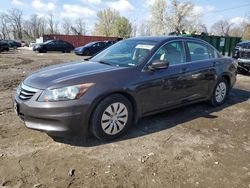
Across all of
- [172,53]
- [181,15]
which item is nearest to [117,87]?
[172,53]

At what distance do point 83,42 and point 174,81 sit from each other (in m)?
40.0

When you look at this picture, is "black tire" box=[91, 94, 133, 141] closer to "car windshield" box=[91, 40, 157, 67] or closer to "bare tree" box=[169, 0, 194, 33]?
"car windshield" box=[91, 40, 157, 67]

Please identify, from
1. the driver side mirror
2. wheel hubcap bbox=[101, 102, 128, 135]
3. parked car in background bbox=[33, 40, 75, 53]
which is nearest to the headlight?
wheel hubcap bbox=[101, 102, 128, 135]

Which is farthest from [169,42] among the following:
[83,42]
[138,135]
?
[83,42]

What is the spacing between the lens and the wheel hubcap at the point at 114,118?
4238mm

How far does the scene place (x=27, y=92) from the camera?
412cm

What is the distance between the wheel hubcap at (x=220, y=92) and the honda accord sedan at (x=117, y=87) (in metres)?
0.36

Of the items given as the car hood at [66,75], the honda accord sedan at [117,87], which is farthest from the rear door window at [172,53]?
the car hood at [66,75]

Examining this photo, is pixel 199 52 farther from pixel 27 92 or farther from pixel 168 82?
pixel 27 92

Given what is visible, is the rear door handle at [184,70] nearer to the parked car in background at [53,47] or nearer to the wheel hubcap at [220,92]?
the wheel hubcap at [220,92]

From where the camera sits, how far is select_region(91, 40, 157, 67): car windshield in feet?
15.9

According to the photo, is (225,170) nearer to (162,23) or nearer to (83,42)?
(83,42)

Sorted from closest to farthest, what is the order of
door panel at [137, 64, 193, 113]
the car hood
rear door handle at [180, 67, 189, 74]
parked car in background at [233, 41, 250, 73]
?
the car hood
door panel at [137, 64, 193, 113]
rear door handle at [180, 67, 189, 74]
parked car in background at [233, 41, 250, 73]

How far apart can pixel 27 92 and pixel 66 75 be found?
1.93 feet
